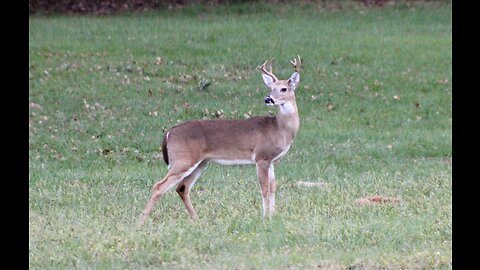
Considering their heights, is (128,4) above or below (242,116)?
below

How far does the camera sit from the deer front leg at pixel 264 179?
10938 millimetres

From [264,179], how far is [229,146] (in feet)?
1.65

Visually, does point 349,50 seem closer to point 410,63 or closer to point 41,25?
point 410,63

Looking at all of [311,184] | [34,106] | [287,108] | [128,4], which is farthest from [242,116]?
[128,4]

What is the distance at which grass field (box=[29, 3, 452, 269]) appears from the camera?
8828 millimetres

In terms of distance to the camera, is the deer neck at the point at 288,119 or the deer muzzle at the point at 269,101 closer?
the deer muzzle at the point at 269,101

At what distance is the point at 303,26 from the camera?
25.4 m

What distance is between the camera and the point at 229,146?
11234 mm

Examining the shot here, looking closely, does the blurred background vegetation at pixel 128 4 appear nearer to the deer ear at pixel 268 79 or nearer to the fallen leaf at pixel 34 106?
the fallen leaf at pixel 34 106

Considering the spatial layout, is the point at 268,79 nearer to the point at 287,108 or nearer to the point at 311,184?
the point at 287,108

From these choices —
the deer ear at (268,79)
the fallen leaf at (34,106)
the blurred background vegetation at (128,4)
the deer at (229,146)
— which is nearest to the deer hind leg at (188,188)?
the deer at (229,146)

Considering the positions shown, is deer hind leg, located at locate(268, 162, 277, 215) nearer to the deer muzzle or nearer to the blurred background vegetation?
the deer muzzle

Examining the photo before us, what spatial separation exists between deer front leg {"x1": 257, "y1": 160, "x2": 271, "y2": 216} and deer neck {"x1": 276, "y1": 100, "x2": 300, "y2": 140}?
0.41 m
